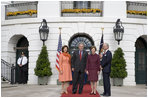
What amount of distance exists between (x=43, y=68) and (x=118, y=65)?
4215mm

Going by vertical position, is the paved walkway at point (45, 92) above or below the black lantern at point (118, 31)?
below

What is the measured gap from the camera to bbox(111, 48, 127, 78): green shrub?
12.3 m

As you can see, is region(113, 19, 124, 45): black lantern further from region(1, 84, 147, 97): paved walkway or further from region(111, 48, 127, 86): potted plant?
region(1, 84, 147, 97): paved walkway

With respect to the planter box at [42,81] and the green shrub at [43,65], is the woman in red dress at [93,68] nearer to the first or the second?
the green shrub at [43,65]

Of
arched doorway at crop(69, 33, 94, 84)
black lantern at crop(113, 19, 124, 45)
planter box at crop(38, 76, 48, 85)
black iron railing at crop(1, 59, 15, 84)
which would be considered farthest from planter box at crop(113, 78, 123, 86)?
black iron railing at crop(1, 59, 15, 84)

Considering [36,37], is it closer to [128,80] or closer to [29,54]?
[29,54]

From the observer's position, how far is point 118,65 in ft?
40.4

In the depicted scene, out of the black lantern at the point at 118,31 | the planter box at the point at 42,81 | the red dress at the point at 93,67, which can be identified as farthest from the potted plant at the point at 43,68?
the red dress at the point at 93,67

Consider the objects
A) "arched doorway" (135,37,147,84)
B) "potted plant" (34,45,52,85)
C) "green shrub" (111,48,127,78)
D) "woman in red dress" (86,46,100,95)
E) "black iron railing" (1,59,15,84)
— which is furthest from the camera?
"arched doorway" (135,37,147,84)

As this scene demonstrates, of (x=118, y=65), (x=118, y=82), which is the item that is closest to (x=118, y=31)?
(x=118, y=65)

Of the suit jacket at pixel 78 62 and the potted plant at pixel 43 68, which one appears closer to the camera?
the suit jacket at pixel 78 62

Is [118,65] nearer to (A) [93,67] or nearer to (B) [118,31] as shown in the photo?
(B) [118,31]

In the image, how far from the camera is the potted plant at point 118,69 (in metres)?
12.3

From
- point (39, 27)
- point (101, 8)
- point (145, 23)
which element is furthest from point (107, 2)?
point (39, 27)
